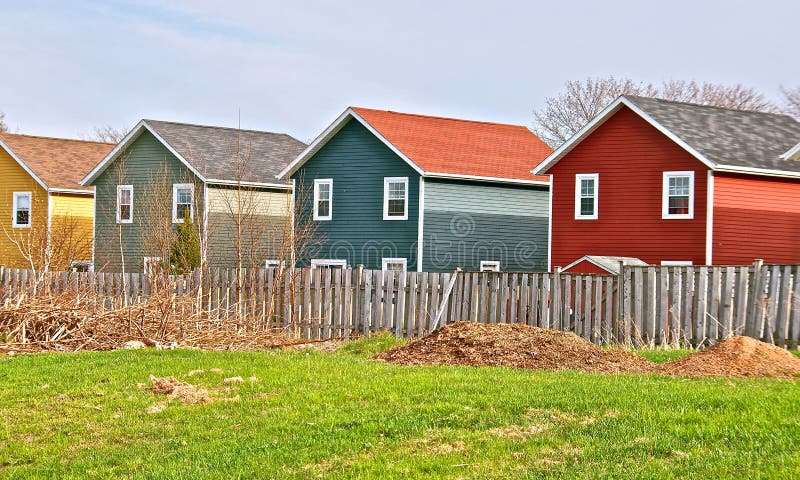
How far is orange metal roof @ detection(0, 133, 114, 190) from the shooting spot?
44406mm

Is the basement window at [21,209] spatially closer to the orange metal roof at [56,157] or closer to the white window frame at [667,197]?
the orange metal roof at [56,157]

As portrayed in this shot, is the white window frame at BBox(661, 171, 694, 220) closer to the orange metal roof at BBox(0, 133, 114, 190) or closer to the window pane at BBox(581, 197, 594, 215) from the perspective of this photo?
the window pane at BBox(581, 197, 594, 215)

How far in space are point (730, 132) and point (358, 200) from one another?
12.4 m

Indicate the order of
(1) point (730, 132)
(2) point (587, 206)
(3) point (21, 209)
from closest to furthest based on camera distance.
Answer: (2) point (587, 206)
(1) point (730, 132)
(3) point (21, 209)

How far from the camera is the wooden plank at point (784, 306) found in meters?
17.1

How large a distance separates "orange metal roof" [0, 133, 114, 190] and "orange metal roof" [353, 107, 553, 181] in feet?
50.6

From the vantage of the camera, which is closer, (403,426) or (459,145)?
(403,426)

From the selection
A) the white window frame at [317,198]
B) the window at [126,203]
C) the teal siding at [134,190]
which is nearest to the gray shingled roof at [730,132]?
the white window frame at [317,198]

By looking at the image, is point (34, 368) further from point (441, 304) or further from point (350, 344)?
point (441, 304)

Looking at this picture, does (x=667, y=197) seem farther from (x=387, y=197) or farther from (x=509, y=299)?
(x=509, y=299)

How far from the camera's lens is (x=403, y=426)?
9.77 meters

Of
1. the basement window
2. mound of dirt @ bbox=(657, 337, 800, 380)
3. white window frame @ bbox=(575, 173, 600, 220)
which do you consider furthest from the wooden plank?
the basement window

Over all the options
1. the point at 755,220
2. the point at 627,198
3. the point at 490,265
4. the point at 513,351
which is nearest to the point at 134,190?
the point at 490,265

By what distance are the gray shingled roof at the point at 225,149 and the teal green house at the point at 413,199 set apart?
3.10 meters
